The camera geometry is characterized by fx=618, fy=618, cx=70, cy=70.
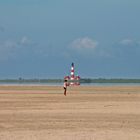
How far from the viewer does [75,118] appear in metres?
22.2

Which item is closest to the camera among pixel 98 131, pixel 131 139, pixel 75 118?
pixel 131 139

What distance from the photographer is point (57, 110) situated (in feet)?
86.4

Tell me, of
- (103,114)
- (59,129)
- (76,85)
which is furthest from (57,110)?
(76,85)

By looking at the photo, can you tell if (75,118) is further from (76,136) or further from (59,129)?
(76,136)

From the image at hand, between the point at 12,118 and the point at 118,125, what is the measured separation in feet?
14.9

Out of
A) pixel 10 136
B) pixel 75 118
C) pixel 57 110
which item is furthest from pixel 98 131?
pixel 57 110

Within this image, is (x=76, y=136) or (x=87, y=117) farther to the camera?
(x=87, y=117)

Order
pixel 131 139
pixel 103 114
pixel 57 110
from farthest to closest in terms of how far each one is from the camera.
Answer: pixel 57 110 → pixel 103 114 → pixel 131 139

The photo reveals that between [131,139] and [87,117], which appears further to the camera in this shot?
[87,117]

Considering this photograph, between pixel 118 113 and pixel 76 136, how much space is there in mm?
7932

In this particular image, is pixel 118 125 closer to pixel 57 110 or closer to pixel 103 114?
pixel 103 114

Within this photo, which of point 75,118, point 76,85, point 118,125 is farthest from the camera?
point 76,85

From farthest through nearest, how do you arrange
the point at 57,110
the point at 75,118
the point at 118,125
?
the point at 57,110 → the point at 75,118 → the point at 118,125

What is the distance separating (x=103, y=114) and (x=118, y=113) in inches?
35.0
